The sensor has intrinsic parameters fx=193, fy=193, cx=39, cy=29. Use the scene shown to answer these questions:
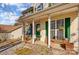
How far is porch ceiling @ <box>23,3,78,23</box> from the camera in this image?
10.9 ft

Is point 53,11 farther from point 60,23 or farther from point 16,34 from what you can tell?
point 16,34

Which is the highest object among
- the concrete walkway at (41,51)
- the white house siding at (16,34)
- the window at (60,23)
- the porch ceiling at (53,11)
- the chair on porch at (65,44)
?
the porch ceiling at (53,11)

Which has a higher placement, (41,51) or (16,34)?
(16,34)

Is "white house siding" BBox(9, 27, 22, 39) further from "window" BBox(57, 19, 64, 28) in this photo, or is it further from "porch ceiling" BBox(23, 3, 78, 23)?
"window" BBox(57, 19, 64, 28)

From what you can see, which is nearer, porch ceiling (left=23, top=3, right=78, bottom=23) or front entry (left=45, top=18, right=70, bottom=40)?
porch ceiling (left=23, top=3, right=78, bottom=23)

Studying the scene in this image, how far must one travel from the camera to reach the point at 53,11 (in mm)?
3447

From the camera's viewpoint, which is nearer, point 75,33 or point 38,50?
point 75,33

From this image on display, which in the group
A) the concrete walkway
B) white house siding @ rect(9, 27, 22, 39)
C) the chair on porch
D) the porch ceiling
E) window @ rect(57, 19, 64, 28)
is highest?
the porch ceiling

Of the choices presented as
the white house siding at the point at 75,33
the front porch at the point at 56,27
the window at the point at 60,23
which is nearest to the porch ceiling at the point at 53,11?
the front porch at the point at 56,27

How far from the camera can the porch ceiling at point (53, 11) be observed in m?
3.31

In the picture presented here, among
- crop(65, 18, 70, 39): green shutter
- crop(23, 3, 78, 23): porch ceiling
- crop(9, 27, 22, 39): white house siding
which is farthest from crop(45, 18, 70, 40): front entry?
crop(9, 27, 22, 39): white house siding

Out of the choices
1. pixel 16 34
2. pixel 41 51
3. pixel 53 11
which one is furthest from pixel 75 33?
pixel 16 34

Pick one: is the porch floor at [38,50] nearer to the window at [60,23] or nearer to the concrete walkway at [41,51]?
the concrete walkway at [41,51]
